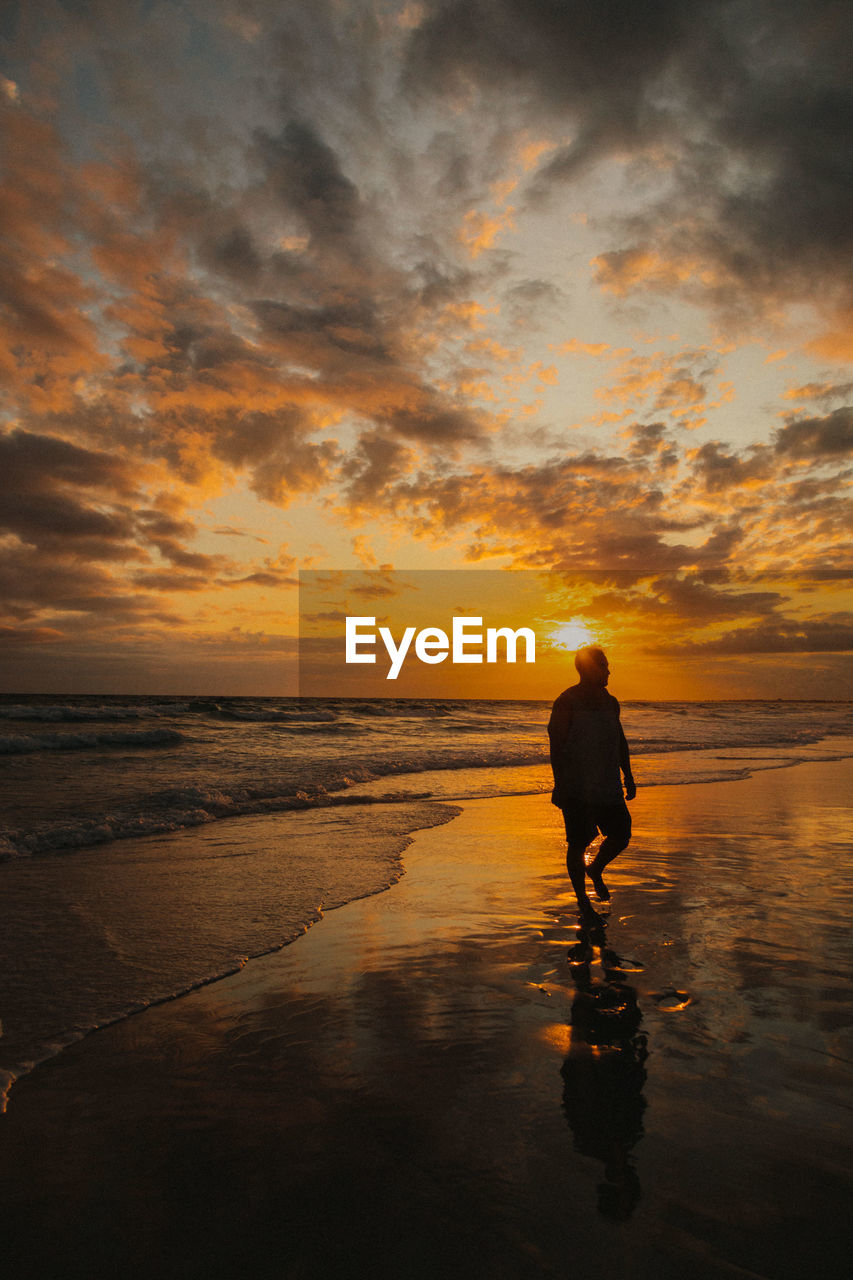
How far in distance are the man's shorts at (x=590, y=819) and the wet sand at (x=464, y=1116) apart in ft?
2.74

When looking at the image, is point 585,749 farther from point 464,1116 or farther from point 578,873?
point 464,1116

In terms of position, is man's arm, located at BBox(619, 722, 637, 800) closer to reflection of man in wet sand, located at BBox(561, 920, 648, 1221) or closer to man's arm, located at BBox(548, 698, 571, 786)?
man's arm, located at BBox(548, 698, 571, 786)

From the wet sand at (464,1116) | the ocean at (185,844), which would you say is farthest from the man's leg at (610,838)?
the ocean at (185,844)

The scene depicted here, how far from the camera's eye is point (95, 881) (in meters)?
6.93

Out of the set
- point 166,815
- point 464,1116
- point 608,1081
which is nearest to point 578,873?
point 608,1081

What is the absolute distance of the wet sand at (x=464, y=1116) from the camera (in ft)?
7.32

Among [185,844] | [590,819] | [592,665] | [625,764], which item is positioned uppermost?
[592,665]

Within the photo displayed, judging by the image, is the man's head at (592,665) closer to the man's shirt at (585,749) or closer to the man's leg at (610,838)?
the man's shirt at (585,749)

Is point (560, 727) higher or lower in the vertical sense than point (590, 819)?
higher

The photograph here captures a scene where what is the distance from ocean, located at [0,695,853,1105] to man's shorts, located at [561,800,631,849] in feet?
6.44

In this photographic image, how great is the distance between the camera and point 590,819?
6.17 metres

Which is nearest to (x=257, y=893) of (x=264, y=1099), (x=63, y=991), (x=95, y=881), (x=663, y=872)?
(x=95, y=881)

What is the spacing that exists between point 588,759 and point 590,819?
1.76 ft

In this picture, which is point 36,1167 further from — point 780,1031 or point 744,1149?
point 780,1031
